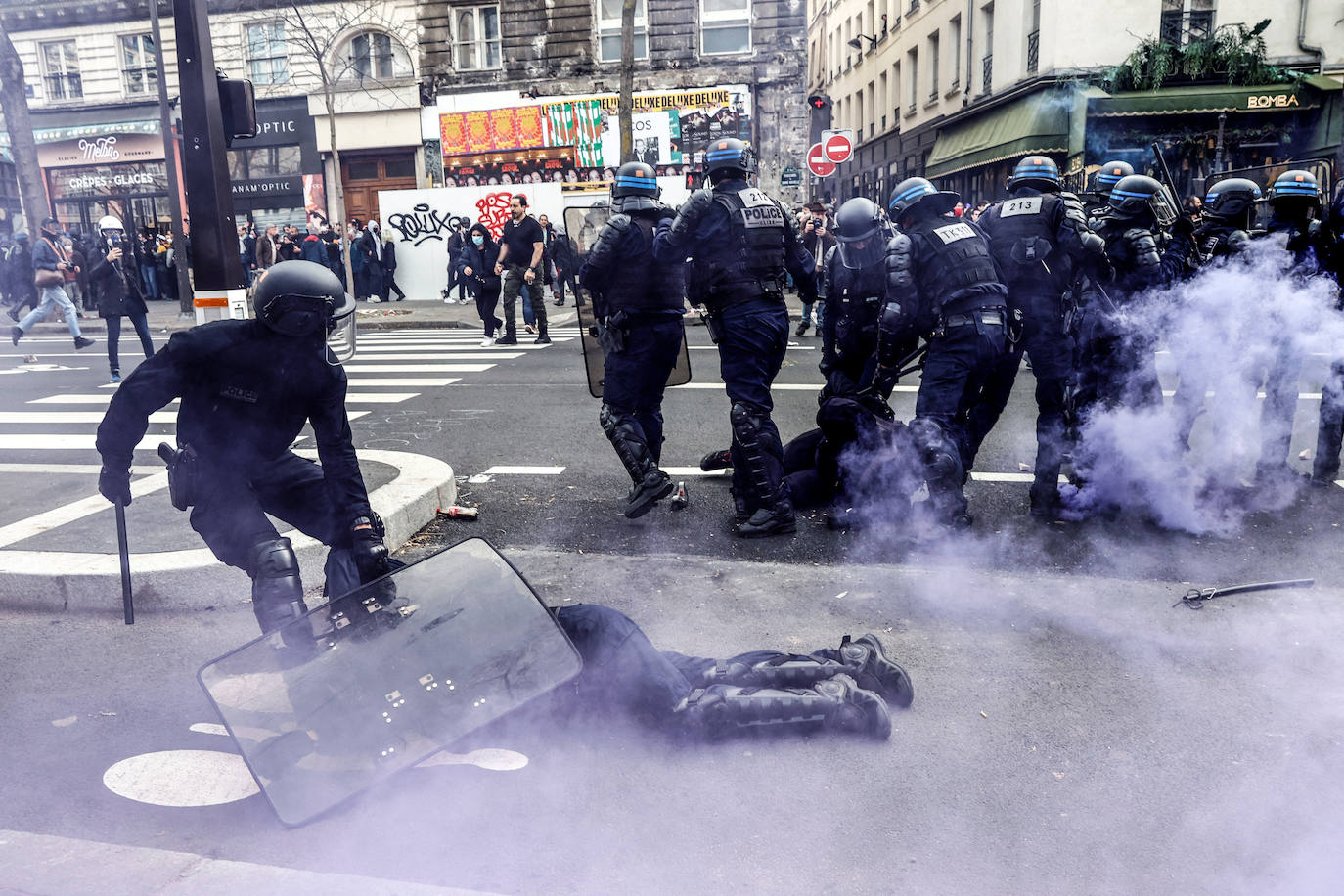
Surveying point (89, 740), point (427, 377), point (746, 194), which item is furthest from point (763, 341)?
point (427, 377)

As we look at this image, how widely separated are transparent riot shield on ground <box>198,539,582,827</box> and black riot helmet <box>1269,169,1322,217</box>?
5.07 metres

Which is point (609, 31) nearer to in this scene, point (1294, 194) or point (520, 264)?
point (520, 264)

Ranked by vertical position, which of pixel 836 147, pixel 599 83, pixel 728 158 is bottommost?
pixel 728 158

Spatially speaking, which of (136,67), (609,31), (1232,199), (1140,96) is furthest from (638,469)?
(136,67)

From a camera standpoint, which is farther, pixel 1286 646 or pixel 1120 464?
pixel 1120 464

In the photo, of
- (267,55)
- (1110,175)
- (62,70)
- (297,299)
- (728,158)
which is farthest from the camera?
(62,70)

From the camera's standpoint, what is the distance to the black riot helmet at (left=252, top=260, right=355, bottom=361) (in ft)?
10.2

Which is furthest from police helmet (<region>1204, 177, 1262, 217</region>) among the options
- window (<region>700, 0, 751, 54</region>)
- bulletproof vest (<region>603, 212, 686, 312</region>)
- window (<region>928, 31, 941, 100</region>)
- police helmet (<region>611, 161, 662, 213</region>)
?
window (<region>928, 31, 941, 100</region>)

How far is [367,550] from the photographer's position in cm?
324

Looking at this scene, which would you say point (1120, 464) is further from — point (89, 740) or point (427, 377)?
point (427, 377)

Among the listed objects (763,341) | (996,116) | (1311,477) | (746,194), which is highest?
(996,116)

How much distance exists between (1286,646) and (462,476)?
14.8 ft

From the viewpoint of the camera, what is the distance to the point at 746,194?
5.13 m

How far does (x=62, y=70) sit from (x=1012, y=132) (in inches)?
995
